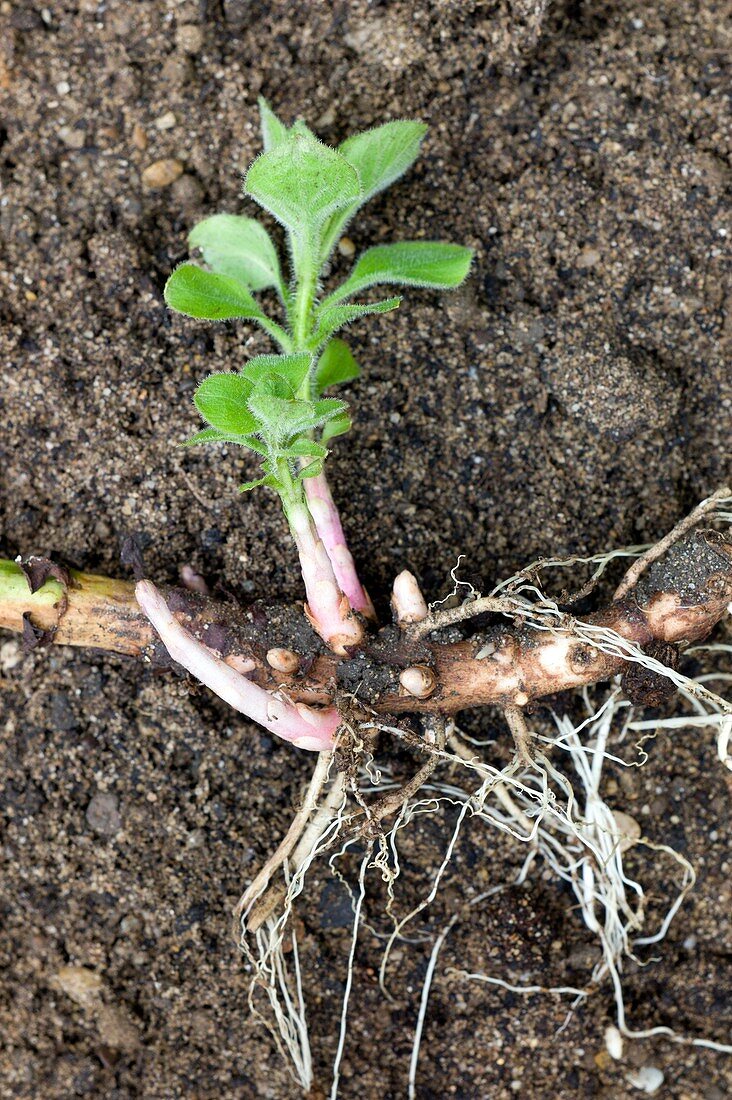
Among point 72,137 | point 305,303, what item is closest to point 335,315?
point 305,303

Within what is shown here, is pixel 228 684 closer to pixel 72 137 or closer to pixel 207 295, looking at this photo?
pixel 207 295

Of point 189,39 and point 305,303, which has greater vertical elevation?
point 189,39

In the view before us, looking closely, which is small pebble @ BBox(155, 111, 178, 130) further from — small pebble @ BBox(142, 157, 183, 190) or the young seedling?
the young seedling

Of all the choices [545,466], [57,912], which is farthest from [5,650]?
[545,466]

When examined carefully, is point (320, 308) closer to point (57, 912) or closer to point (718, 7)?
point (718, 7)

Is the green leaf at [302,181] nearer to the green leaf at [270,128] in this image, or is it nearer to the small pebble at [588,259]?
the green leaf at [270,128]

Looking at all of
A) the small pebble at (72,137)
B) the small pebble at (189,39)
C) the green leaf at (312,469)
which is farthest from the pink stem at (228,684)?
the small pebble at (189,39)
